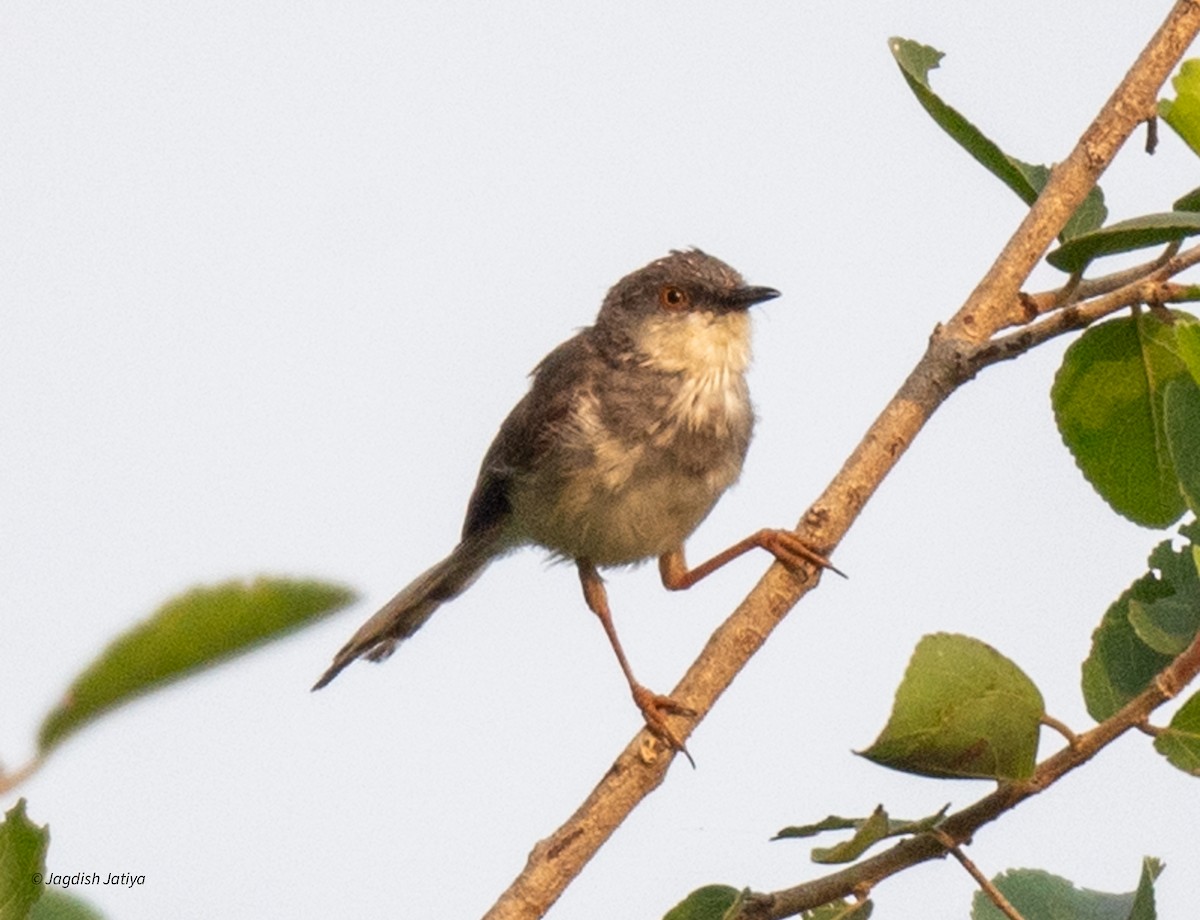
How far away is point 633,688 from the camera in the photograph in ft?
18.0

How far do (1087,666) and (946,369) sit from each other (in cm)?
65

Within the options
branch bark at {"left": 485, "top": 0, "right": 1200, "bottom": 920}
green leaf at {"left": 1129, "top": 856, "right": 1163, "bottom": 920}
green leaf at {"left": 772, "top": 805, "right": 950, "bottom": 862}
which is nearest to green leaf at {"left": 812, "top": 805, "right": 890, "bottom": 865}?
green leaf at {"left": 772, "top": 805, "right": 950, "bottom": 862}

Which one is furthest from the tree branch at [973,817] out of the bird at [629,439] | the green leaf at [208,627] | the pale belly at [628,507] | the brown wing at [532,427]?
the brown wing at [532,427]

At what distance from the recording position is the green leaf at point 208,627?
1291mm

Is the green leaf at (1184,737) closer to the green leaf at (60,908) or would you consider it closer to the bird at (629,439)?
the green leaf at (60,908)

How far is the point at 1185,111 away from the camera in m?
2.74

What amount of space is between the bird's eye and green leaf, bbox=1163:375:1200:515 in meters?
4.28

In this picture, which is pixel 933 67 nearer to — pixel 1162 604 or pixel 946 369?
pixel 946 369

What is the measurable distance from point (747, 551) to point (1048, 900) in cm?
241

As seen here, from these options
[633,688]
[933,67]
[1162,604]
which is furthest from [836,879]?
[633,688]

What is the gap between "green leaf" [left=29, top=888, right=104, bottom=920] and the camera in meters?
1.69

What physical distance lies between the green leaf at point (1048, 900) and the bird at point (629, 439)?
287 cm

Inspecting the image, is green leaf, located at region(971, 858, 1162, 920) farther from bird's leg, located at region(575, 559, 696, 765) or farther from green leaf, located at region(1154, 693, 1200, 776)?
bird's leg, located at region(575, 559, 696, 765)

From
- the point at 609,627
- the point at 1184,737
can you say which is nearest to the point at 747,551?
the point at 609,627
